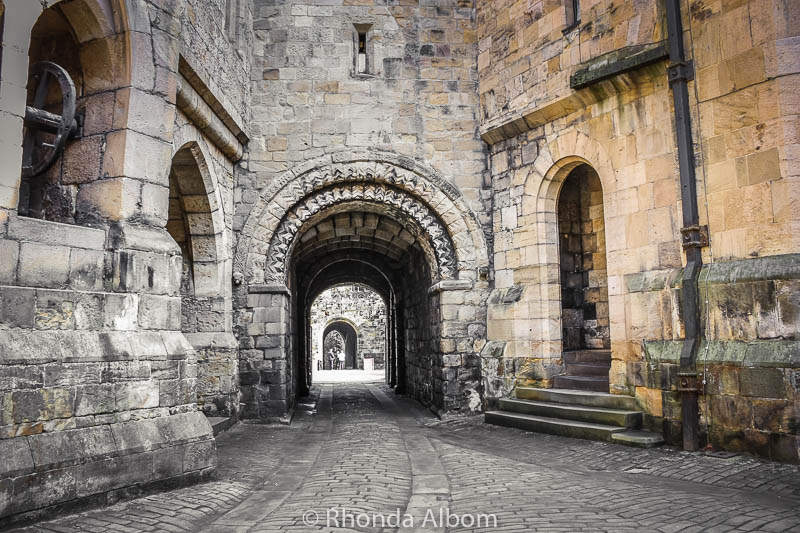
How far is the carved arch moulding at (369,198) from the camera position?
901 centimetres

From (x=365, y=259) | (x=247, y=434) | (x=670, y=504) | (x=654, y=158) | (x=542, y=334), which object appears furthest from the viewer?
(x=365, y=259)

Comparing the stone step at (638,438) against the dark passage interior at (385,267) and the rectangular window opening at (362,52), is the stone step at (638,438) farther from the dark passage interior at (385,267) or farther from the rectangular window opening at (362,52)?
the rectangular window opening at (362,52)

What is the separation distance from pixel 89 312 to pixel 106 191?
1.05 metres

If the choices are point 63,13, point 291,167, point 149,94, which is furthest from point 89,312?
point 291,167

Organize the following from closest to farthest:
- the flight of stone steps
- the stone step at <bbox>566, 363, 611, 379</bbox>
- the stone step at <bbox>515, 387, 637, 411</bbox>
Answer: the flight of stone steps
the stone step at <bbox>515, 387, 637, 411</bbox>
the stone step at <bbox>566, 363, 611, 379</bbox>

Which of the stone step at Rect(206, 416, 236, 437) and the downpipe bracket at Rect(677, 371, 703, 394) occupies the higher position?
the downpipe bracket at Rect(677, 371, 703, 394)

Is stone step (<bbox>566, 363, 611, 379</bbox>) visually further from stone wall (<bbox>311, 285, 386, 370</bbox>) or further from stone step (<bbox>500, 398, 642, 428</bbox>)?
stone wall (<bbox>311, 285, 386, 370</bbox>)

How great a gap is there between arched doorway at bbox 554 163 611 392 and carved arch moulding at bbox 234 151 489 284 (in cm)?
127

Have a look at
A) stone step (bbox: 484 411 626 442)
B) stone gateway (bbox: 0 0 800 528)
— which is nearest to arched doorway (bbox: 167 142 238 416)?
stone gateway (bbox: 0 0 800 528)

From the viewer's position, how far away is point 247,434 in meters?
7.66

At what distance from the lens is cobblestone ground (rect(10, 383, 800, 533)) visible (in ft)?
12.5

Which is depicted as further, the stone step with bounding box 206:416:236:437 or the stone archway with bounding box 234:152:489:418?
the stone archway with bounding box 234:152:489:418

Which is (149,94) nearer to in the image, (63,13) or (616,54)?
(63,13)

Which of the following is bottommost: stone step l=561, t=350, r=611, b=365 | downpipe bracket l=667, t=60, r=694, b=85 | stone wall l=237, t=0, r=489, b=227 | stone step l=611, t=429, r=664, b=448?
stone step l=611, t=429, r=664, b=448
